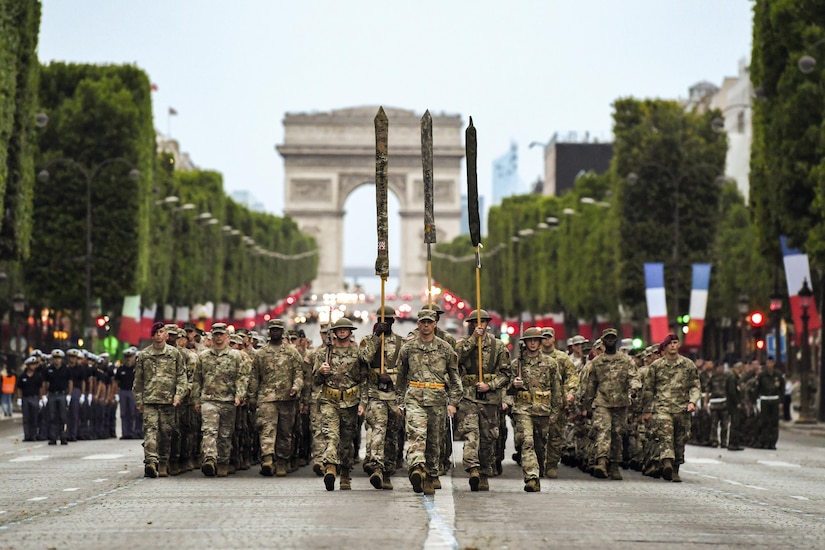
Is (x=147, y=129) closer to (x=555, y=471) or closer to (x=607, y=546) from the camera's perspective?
(x=555, y=471)

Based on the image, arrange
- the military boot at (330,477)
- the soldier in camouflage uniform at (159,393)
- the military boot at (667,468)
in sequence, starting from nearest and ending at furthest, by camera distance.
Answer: the military boot at (330,477) < the soldier in camouflage uniform at (159,393) < the military boot at (667,468)

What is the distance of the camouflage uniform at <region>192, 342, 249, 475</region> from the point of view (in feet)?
78.7

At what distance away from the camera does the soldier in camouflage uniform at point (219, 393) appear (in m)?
24.0

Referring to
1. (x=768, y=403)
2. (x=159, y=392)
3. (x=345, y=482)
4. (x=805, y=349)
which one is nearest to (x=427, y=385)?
(x=345, y=482)

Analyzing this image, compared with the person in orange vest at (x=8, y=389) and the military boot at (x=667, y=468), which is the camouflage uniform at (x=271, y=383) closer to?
the military boot at (x=667, y=468)

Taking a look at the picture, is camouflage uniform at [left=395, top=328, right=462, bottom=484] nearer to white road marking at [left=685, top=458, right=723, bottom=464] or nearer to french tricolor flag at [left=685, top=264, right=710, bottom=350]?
white road marking at [left=685, top=458, right=723, bottom=464]

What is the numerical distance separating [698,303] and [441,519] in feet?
147

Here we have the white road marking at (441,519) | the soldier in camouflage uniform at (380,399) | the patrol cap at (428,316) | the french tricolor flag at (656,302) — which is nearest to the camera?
the white road marking at (441,519)

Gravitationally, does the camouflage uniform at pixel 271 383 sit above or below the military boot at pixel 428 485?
above

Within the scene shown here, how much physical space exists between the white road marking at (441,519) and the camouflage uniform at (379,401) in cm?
76

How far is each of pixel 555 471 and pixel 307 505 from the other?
664cm

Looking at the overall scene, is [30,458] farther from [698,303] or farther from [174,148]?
[174,148]

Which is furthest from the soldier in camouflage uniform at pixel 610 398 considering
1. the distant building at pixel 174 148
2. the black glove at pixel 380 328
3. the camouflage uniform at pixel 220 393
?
the distant building at pixel 174 148

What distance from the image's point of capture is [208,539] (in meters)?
14.7
